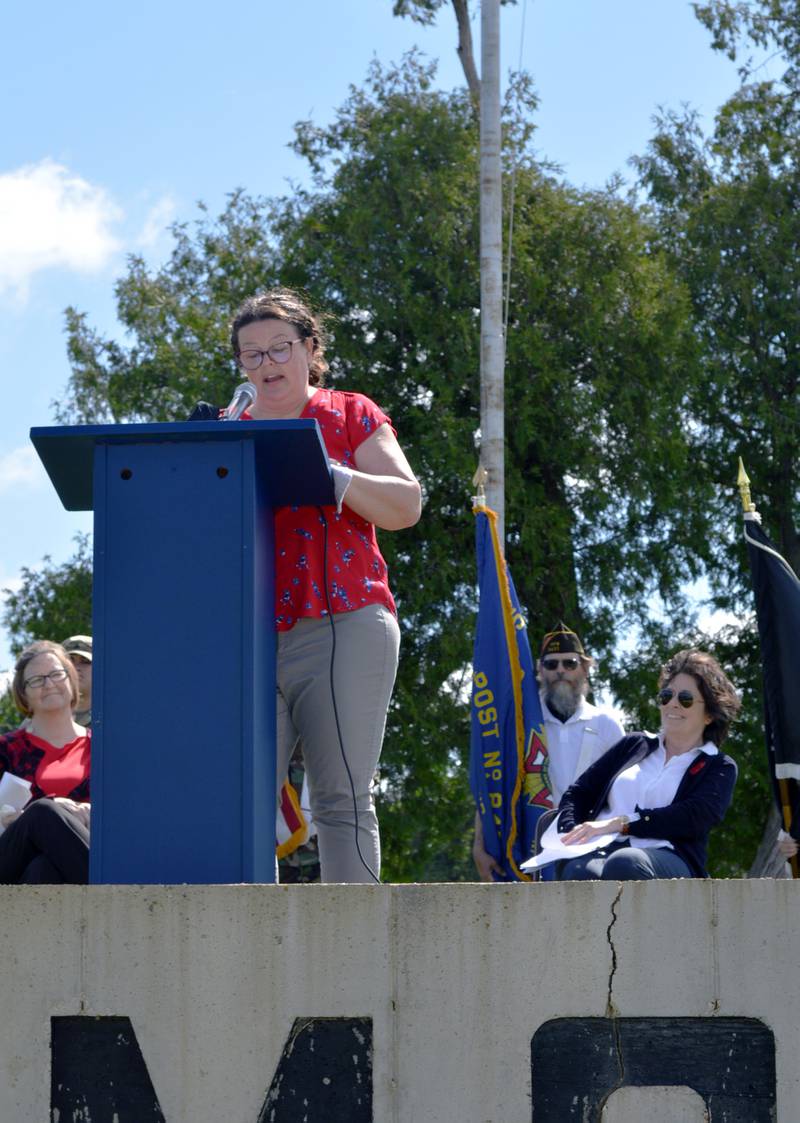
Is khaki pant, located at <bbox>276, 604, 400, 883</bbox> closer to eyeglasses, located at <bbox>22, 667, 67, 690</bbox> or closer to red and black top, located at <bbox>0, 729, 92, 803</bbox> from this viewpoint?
red and black top, located at <bbox>0, 729, 92, 803</bbox>

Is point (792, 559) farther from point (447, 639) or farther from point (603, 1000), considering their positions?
point (603, 1000)

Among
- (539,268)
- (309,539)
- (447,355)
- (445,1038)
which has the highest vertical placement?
(539,268)

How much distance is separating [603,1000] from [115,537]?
130 cm

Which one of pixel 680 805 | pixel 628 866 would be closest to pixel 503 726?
pixel 680 805

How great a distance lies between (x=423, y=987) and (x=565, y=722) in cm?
406

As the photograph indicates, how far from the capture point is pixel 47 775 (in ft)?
15.4

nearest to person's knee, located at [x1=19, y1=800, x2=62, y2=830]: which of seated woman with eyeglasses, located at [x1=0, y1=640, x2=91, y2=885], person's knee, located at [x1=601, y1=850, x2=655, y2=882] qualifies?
seated woman with eyeglasses, located at [x1=0, y1=640, x2=91, y2=885]

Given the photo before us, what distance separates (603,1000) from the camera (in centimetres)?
284

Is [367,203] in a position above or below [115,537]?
above

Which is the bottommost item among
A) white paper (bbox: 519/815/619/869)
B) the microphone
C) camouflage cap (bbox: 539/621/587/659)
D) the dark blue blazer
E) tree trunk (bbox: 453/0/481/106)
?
white paper (bbox: 519/815/619/869)

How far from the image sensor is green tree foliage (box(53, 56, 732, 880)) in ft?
46.4

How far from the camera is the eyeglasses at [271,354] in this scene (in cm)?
355

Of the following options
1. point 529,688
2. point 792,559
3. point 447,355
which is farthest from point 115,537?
point 792,559

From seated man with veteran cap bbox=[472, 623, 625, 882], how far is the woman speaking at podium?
323cm
